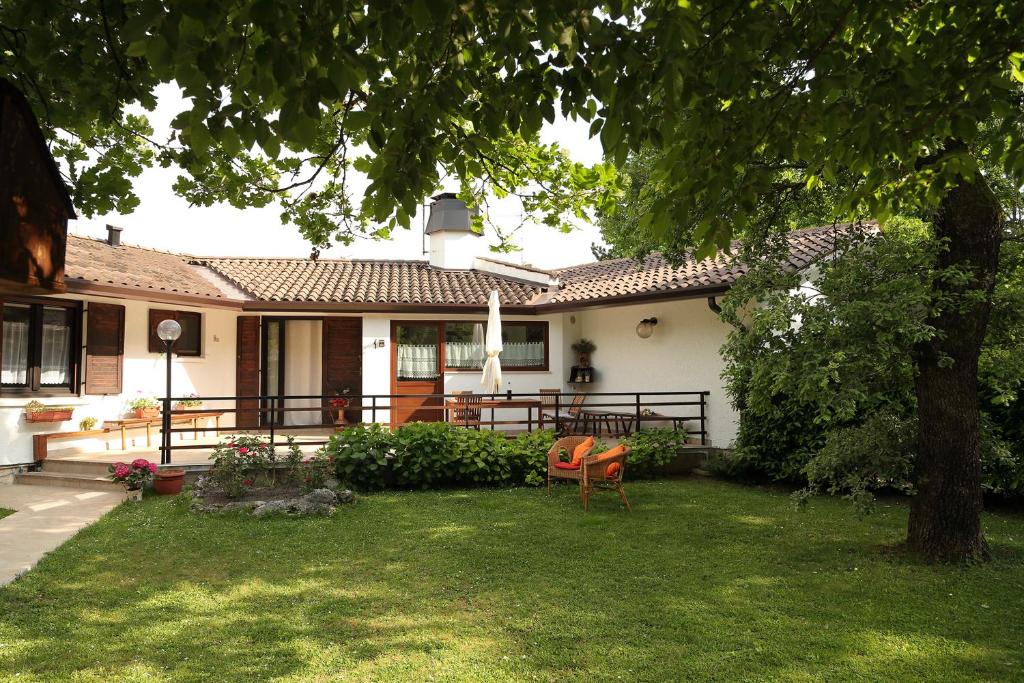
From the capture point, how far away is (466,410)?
43.3 feet

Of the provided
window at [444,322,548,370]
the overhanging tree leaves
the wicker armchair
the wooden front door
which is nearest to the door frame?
the wooden front door

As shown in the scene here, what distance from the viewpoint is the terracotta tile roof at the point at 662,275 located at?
12258 millimetres

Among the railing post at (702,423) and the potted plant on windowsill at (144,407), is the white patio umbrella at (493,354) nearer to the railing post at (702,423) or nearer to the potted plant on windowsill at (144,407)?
the railing post at (702,423)

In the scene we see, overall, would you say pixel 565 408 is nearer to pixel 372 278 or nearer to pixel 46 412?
pixel 372 278

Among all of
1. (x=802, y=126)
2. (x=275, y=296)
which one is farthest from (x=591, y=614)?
(x=275, y=296)

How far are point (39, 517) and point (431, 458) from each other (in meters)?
4.92

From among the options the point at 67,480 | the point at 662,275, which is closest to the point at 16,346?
the point at 67,480

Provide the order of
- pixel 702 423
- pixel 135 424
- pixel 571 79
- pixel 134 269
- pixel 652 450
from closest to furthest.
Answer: pixel 571 79
pixel 652 450
pixel 135 424
pixel 702 423
pixel 134 269

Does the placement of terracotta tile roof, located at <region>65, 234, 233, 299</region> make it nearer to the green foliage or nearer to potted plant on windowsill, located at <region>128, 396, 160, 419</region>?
potted plant on windowsill, located at <region>128, 396, 160, 419</region>

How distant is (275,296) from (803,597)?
11625mm

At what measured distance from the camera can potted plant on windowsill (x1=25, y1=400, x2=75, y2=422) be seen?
11203 millimetres

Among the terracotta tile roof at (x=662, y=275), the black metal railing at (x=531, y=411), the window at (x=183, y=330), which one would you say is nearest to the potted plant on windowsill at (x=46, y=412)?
the black metal railing at (x=531, y=411)

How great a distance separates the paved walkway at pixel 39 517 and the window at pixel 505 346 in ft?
24.0

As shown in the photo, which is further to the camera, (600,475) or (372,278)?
(372,278)
